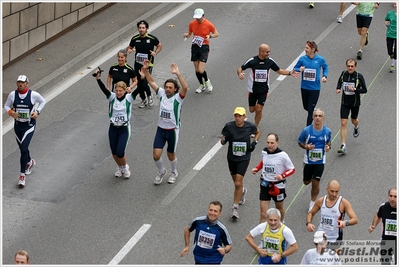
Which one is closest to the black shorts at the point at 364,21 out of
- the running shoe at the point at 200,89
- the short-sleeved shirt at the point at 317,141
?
the running shoe at the point at 200,89

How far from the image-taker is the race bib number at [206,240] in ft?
42.0

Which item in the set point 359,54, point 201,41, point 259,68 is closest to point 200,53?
point 201,41

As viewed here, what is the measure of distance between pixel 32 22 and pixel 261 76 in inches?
239

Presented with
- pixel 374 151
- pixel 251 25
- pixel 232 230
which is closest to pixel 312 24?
pixel 251 25

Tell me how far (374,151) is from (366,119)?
140cm

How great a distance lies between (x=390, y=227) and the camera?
44.1ft

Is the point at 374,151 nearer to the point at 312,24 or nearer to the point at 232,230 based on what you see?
the point at 232,230

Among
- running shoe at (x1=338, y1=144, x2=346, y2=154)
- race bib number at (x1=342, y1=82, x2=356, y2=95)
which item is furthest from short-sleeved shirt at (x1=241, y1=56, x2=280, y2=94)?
running shoe at (x1=338, y1=144, x2=346, y2=154)

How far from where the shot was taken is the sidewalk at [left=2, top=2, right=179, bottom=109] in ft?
66.5

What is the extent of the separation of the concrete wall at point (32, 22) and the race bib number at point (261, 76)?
579cm

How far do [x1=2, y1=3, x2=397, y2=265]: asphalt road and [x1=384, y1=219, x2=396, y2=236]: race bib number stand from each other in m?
1.25

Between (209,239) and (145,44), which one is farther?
(145,44)

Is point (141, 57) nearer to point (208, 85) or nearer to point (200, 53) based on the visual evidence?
point (200, 53)

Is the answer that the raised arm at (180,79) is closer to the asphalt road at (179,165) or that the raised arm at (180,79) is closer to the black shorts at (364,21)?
the asphalt road at (179,165)
